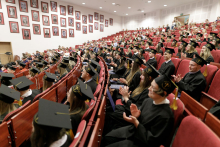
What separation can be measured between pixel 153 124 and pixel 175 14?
18785mm

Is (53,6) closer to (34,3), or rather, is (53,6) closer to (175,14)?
(34,3)

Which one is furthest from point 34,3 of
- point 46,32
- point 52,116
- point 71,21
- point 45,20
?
Result: point 52,116

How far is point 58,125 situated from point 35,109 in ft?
3.82

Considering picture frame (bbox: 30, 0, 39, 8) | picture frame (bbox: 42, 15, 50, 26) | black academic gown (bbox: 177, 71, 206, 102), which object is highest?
picture frame (bbox: 30, 0, 39, 8)

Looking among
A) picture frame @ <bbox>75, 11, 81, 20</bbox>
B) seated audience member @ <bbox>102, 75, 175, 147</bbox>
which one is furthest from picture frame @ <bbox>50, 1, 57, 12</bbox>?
seated audience member @ <bbox>102, 75, 175, 147</bbox>

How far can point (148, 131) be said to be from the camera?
1.29 metres

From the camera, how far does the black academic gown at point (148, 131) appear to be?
1232mm

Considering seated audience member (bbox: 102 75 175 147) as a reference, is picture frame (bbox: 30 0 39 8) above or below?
above

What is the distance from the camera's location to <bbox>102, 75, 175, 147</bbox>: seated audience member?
48.8 inches

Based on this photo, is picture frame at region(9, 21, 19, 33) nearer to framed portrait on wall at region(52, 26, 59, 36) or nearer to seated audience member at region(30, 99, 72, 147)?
framed portrait on wall at region(52, 26, 59, 36)

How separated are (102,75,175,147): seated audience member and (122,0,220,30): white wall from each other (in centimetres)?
1621

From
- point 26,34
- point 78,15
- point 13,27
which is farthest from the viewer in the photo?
point 78,15

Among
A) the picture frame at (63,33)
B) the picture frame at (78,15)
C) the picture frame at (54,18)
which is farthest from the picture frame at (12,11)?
the picture frame at (78,15)

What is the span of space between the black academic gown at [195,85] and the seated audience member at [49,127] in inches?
86.9
